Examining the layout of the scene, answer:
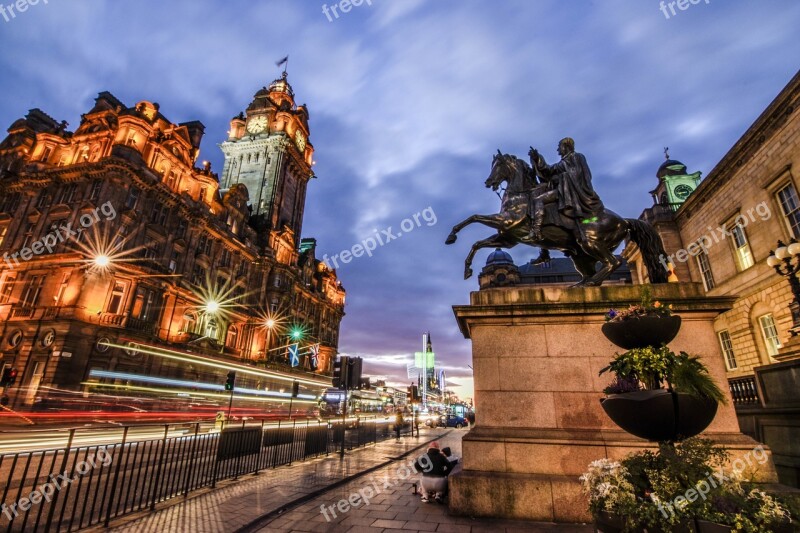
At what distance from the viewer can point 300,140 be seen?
228 ft

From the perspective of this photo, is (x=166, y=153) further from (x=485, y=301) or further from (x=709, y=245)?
(x=709, y=245)

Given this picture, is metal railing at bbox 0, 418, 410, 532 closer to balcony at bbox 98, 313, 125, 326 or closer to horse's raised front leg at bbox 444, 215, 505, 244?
horse's raised front leg at bbox 444, 215, 505, 244

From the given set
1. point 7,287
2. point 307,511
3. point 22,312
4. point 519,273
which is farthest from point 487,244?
point 519,273

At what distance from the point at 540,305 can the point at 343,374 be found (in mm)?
9735

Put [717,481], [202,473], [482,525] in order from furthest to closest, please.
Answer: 1. [202,473]
2. [482,525]
3. [717,481]

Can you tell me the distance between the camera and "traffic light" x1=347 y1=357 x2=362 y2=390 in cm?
1442

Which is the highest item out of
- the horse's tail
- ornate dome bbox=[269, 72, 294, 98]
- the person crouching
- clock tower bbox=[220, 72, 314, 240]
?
ornate dome bbox=[269, 72, 294, 98]

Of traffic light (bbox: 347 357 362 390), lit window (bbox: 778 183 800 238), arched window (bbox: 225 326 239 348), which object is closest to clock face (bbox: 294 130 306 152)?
arched window (bbox: 225 326 239 348)

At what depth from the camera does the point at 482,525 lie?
5238 mm

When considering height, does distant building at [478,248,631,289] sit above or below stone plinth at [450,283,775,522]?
above

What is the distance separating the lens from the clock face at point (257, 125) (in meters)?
65.9

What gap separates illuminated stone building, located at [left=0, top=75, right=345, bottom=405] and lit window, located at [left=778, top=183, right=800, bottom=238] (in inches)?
1645

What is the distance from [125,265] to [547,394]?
112ft

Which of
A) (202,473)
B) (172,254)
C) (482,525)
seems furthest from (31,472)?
(172,254)
